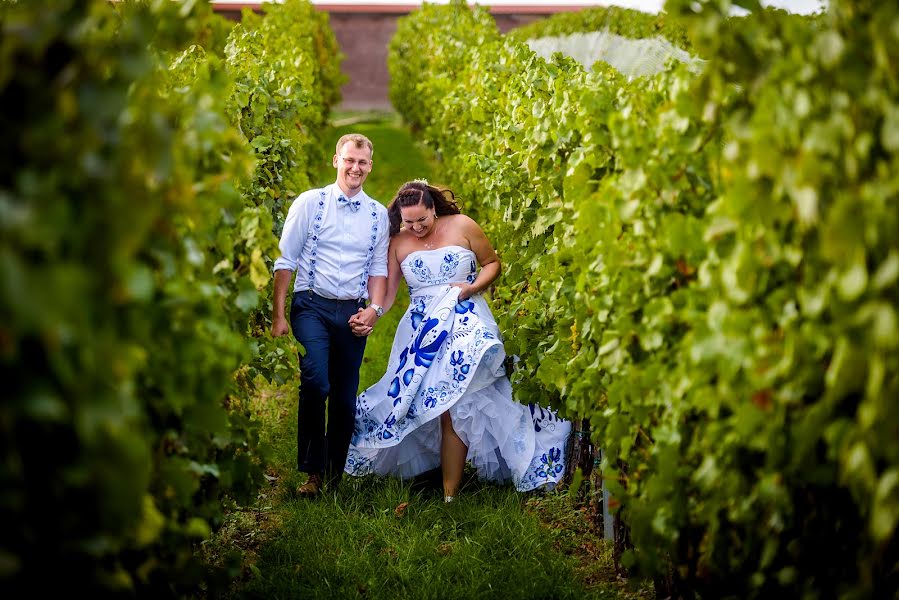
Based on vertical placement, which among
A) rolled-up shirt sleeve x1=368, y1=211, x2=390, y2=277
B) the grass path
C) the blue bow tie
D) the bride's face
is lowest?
the grass path

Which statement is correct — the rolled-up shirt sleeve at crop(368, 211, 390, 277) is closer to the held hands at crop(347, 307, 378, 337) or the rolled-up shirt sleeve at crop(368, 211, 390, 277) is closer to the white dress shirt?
the white dress shirt

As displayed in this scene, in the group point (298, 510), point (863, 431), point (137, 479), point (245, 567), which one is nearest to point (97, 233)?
point (137, 479)

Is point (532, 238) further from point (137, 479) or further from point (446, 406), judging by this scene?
point (137, 479)

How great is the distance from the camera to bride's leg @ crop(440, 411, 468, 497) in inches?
200

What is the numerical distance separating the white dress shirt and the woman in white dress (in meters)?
0.28

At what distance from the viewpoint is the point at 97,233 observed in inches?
63.7

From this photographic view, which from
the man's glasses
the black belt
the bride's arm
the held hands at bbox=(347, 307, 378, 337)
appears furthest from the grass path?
the man's glasses

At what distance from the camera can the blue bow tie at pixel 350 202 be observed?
5090 millimetres

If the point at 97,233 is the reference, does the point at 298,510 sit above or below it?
below

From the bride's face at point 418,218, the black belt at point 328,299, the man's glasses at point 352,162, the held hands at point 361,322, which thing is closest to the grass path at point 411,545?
the held hands at point 361,322

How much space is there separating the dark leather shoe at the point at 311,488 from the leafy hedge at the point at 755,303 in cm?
210

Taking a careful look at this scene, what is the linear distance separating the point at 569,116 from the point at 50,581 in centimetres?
331

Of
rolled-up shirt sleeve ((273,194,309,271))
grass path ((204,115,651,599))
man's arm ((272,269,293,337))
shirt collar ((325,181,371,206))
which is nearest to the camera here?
grass path ((204,115,651,599))

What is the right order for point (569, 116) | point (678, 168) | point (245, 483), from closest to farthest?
point (678, 168) < point (245, 483) < point (569, 116)
